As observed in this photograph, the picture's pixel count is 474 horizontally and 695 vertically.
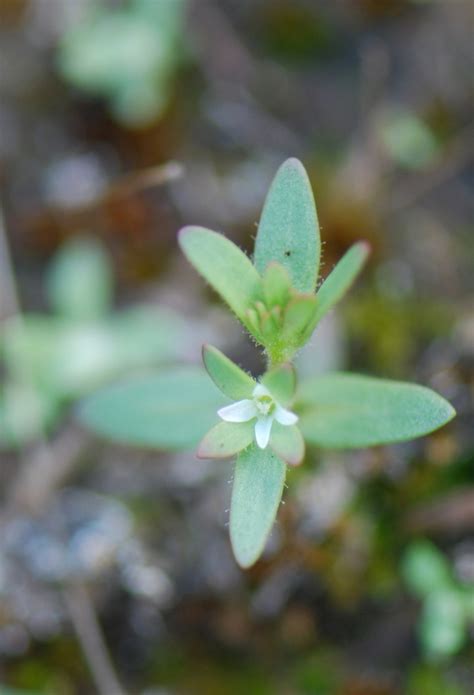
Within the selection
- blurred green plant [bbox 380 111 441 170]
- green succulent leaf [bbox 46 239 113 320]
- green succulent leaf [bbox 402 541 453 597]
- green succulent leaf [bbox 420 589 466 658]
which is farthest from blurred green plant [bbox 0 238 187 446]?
green succulent leaf [bbox 420 589 466 658]

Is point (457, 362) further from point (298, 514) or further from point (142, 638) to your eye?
point (142, 638)

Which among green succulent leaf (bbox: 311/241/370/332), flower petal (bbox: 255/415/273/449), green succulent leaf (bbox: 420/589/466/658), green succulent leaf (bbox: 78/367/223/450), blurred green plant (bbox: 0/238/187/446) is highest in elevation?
blurred green plant (bbox: 0/238/187/446)

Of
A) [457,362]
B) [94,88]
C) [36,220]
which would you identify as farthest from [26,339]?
[457,362]

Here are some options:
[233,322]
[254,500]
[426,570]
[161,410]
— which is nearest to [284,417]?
[254,500]

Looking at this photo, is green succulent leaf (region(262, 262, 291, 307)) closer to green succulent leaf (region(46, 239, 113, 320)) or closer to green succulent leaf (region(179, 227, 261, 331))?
green succulent leaf (region(179, 227, 261, 331))

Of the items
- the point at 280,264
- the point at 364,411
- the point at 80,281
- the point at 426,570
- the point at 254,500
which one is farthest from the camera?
the point at 80,281

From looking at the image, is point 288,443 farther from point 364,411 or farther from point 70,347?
point 70,347
